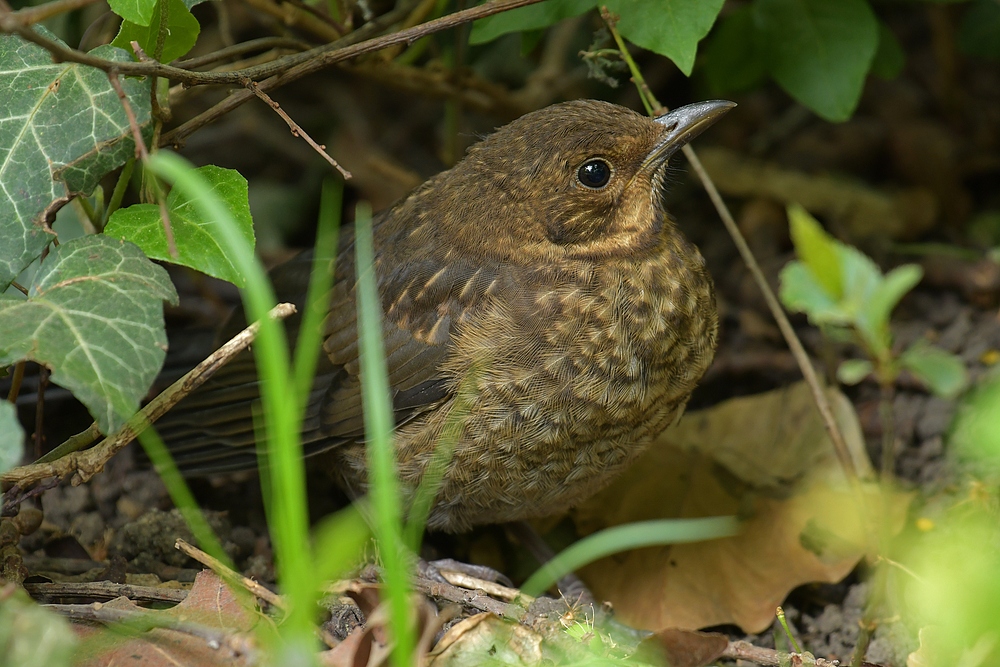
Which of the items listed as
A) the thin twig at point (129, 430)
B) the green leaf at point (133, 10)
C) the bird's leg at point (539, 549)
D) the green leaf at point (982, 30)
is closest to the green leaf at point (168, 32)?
the green leaf at point (133, 10)

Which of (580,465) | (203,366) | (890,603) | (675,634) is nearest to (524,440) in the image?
(580,465)

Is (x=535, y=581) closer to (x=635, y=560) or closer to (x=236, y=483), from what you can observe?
(x=635, y=560)

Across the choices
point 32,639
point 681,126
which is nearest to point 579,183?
point 681,126

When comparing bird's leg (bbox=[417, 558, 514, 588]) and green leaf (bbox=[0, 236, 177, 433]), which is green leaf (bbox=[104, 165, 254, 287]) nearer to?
green leaf (bbox=[0, 236, 177, 433])

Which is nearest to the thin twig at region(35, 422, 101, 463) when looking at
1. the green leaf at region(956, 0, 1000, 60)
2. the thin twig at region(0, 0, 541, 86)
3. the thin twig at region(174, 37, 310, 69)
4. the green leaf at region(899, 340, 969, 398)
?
the thin twig at region(0, 0, 541, 86)

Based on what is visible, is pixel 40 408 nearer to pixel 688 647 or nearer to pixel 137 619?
pixel 137 619
